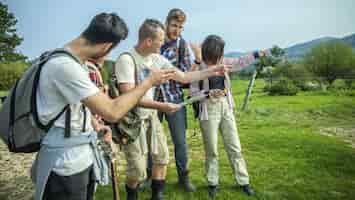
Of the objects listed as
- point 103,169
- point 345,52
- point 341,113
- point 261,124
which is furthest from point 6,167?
point 345,52

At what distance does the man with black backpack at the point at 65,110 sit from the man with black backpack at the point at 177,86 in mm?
1873

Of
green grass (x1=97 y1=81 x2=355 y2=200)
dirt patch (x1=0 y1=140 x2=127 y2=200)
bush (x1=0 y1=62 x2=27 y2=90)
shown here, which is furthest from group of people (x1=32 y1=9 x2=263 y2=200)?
bush (x1=0 y1=62 x2=27 y2=90)

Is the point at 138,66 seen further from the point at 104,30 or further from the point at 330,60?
the point at 330,60

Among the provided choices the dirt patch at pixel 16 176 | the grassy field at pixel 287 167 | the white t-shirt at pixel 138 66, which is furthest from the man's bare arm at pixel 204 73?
the dirt patch at pixel 16 176

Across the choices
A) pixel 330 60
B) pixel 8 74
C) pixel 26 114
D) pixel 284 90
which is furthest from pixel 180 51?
pixel 330 60

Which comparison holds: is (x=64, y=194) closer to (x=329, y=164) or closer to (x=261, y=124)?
(x=329, y=164)

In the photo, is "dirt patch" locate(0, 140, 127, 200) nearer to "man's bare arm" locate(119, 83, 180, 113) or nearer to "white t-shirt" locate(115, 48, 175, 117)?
"man's bare arm" locate(119, 83, 180, 113)

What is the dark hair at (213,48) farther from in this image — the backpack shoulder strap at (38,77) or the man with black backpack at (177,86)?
the backpack shoulder strap at (38,77)

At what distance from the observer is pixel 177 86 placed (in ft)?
13.2

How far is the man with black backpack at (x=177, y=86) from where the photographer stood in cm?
397

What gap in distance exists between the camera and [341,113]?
39.7ft

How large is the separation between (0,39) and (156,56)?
49014 millimetres

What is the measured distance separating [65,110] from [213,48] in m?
2.44

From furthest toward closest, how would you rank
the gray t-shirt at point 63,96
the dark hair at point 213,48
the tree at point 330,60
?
the tree at point 330,60
the dark hair at point 213,48
the gray t-shirt at point 63,96
